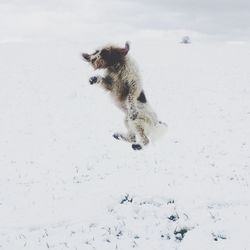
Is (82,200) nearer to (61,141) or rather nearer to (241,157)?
(241,157)

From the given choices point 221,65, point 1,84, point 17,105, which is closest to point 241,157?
point 17,105

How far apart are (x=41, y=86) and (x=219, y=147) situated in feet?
53.8

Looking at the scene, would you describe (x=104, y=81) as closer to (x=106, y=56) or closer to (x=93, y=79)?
(x=93, y=79)

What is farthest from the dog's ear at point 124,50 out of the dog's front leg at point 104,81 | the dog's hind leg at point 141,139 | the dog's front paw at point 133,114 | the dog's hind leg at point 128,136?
the dog's hind leg at point 128,136

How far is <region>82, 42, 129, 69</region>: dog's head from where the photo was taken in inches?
179

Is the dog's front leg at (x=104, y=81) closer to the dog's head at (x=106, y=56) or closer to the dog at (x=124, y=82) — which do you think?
the dog at (x=124, y=82)

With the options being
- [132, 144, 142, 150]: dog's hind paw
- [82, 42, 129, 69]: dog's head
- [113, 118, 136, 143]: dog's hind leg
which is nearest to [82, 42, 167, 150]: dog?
[82, 42, 129, 69]: dog's head

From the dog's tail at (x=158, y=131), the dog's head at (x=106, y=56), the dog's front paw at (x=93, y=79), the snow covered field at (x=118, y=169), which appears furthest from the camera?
the snow covered field at (x=118, y=169)

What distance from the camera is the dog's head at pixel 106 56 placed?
4.55 m

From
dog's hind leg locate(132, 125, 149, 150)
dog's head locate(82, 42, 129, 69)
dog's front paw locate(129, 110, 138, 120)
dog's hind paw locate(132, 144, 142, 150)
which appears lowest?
dog's hind paw locate(132, 144, 142, 150)

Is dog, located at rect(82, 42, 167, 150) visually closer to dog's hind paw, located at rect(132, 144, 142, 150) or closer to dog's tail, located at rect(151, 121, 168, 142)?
dog's tail, located at rect(151, 121, 168, 142)

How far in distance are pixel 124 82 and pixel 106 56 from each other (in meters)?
0.27

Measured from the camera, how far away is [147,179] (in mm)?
14594

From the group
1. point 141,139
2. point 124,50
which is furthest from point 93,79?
point 141,139
